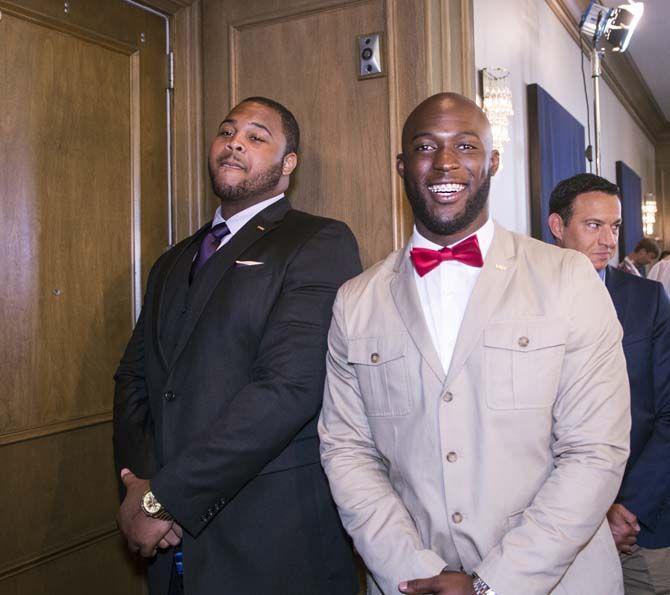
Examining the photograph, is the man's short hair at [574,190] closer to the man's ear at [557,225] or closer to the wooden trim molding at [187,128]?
the man's ear at [557,225]

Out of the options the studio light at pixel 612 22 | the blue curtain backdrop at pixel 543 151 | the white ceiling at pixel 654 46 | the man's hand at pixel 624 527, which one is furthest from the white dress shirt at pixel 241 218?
the white ceiling at pixel 654 46

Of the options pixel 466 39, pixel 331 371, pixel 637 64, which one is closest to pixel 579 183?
pixel 466 39

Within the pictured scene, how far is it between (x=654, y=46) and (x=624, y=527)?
255 inches

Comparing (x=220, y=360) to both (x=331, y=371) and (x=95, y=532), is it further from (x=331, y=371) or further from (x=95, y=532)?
(x=95, y=532)

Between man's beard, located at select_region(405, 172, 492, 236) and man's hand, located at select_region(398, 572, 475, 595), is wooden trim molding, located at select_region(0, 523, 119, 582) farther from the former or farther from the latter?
man's beard, located at select_region(405, 172, 492, 236)

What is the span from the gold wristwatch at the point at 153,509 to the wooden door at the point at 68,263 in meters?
0.74

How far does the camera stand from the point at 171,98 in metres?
2.79

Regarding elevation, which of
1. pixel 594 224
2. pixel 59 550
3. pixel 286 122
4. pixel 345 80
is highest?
pixel 345 80

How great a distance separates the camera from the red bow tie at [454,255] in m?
1.52

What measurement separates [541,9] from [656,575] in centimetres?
352

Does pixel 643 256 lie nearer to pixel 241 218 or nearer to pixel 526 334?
pixel 241 218

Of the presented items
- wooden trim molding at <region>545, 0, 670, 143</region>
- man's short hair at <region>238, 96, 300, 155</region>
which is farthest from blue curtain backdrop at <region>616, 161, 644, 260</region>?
man's short hair at <region>238, 96, 300, 155</region>

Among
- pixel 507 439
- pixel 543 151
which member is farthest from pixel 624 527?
pixel 543 151

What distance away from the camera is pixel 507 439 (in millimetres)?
1392
